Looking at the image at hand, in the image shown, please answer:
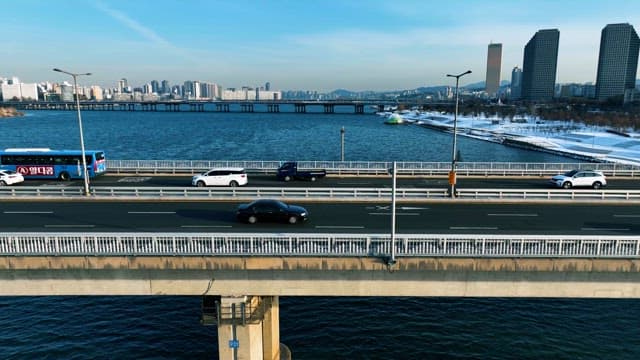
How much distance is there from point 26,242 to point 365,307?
784 inches

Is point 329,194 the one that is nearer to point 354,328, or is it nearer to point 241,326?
point 354,328

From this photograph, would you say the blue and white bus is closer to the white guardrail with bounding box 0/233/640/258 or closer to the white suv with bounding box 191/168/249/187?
the white suv with bounding box 191/168/249/187

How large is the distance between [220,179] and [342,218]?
14.3 metres

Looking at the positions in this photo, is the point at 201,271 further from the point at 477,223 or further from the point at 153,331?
the point at 477,223

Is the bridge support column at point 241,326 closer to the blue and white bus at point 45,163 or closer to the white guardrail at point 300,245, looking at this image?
the white guardrail at point 300,245

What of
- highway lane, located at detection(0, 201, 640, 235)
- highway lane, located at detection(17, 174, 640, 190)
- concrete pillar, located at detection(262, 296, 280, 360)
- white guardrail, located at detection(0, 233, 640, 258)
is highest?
white guardrail, located at detection(0, 233, 640, 258)

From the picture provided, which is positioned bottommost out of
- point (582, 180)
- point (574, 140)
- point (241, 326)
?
point (241, 326)

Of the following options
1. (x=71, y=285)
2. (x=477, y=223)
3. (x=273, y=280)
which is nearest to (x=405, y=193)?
(x=477, y=223)

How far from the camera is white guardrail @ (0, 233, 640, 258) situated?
1652cm

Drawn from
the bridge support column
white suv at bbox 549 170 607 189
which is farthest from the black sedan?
white suv at bbox 549 170 607 189

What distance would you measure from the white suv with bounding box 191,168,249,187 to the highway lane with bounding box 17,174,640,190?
1.78 m

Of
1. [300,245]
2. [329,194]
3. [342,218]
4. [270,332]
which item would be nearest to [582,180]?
[329,194]

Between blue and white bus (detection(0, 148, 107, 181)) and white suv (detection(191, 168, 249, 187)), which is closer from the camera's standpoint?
white suv (detection(191, 168, 249, 187))

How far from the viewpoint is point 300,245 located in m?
17.6
